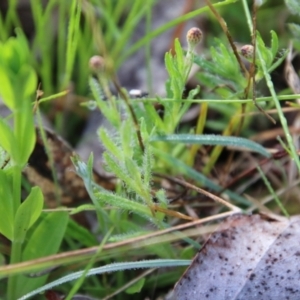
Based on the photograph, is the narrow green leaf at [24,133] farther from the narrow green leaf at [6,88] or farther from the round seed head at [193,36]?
the round seed head at [193,36]

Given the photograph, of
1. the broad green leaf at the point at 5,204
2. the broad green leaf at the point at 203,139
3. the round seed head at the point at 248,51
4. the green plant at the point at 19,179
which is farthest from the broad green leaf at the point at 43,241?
the round seed head at the point at 248,51

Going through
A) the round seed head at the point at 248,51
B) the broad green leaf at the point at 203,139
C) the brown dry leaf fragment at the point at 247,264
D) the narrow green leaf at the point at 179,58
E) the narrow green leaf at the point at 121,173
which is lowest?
the brown dry leaf fragment at the point at 247,264

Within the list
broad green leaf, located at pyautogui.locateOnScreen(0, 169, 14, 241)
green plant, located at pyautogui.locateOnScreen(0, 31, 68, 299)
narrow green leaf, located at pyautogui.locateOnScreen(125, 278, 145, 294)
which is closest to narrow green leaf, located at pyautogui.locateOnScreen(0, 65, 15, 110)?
green plant, located at pyautogui.locateOnScreen(0, 31, 68, 299)

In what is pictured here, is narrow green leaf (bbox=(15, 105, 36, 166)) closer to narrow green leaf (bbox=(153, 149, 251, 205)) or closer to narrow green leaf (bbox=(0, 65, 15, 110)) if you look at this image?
narrow green leaf (bbox=(0, 65, 15, 110))

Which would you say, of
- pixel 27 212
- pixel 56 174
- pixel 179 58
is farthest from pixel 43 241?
pixel 179 58

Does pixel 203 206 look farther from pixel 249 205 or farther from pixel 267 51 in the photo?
pixel 267 51

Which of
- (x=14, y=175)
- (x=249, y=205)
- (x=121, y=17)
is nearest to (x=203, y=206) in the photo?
(x=249, y=205)
